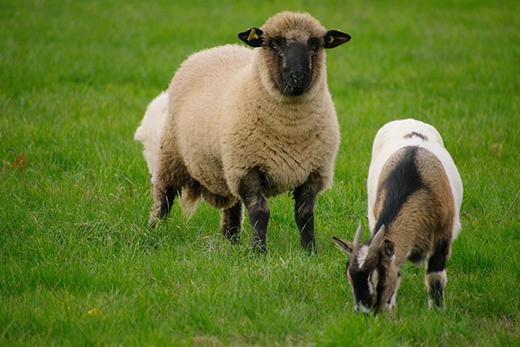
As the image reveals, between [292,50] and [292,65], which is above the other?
[292,50]

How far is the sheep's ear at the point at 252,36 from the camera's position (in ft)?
16.1

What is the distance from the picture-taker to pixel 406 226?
402 centimetres

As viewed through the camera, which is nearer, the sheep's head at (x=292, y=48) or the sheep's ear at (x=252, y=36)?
the sheep's head at (x=292, y=48)

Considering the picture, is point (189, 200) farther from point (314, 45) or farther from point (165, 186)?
point (314, 45)

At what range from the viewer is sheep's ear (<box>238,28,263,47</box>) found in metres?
4.91

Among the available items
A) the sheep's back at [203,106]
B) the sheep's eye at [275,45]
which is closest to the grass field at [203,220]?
the sheep's back at [203,106]

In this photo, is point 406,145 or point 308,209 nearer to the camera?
point 406,145

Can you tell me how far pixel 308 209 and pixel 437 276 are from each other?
4.32 feet

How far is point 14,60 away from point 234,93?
23.0ft

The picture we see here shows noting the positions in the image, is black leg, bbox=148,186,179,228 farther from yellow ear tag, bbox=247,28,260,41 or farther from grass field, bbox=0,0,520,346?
yellow ear tag, bbox=247,28,260,41

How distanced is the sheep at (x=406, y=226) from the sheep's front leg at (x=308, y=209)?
541 millimetres

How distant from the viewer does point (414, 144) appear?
4.73 metres

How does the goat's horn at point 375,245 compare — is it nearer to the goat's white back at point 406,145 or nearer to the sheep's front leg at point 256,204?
the goat's white back at point 406,145

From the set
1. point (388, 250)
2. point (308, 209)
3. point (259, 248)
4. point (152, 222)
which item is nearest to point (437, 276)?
point (388, 250)
